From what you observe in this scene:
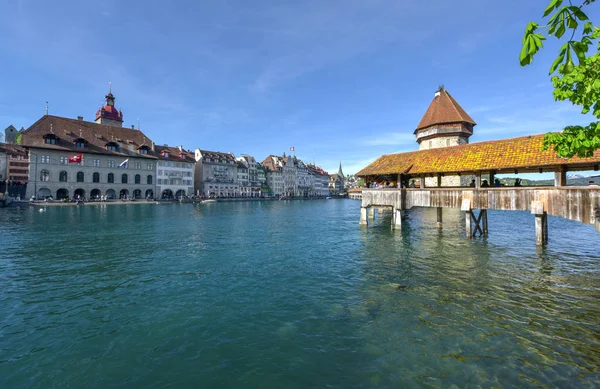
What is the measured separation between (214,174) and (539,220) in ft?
308

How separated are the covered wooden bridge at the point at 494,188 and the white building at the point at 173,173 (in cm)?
6872

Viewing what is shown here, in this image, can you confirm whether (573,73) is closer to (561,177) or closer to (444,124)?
(561,177)

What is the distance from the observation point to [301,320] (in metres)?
8.12

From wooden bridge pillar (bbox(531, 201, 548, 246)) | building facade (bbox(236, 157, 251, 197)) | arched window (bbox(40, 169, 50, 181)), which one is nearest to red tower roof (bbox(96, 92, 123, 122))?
arched window (bbox(40, 169, 50, 181))

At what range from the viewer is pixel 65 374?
575 centimetres

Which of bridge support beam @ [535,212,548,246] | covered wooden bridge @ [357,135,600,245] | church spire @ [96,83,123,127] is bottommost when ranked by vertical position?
bridge support beam @ [535,212,548,246]

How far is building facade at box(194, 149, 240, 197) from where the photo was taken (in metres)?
97.8

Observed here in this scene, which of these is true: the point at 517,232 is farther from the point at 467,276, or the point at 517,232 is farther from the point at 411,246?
the point at 467,276

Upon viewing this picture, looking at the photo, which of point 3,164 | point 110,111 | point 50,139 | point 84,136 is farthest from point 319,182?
point 3,164

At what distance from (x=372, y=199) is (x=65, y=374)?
76.3ft

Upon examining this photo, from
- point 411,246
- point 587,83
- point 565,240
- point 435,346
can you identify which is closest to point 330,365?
point 435,346

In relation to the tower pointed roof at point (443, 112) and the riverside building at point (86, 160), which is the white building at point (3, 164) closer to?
the riverside building at point (86, 160)

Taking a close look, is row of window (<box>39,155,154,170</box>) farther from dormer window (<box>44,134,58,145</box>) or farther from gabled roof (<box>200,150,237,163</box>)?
gabled roof (<box>200,150,237,163</box>)

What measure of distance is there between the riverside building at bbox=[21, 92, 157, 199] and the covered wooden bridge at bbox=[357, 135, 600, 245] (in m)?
62.9
